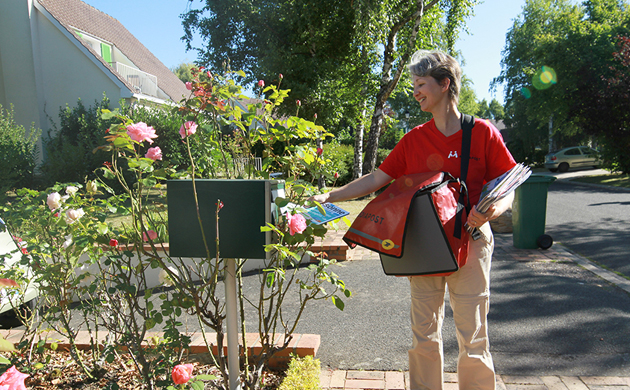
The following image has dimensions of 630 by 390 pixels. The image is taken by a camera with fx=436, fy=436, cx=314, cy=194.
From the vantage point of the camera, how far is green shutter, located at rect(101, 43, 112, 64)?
69.9 feet

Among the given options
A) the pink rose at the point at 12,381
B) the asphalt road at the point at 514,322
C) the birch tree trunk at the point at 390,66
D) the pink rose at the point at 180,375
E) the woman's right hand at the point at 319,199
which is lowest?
the asphalt road at the point at 514,322

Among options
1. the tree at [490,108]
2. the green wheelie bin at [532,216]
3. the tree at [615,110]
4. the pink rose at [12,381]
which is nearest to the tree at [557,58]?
the tree at [615,110]

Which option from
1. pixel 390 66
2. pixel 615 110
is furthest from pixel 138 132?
pixel 615 110

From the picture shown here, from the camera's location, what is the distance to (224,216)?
1.94 meters

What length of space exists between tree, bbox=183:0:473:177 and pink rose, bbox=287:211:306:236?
12.6 m

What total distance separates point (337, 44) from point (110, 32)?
575 inches

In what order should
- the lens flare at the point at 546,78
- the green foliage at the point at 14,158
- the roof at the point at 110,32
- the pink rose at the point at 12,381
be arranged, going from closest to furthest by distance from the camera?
the pink rose at the point at 12,381 < the green foliage at the point at 14,158 < the roof at the point at 110,32 < the lens flare at the point at 546,78

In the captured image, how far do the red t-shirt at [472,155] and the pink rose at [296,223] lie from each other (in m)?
0.75

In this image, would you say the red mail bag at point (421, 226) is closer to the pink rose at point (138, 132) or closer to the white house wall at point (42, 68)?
the pink rose at point (138, 132)

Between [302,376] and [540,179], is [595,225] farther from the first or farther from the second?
[302,376]

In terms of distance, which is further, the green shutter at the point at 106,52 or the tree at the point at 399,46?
the green shutter at the point at 106,52

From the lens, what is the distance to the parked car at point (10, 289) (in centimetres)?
262

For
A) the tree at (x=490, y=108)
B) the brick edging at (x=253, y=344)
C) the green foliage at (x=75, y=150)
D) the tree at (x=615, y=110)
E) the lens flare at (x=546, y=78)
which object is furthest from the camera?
the tree at (x=490, y=108)

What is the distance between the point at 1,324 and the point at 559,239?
845 cm
